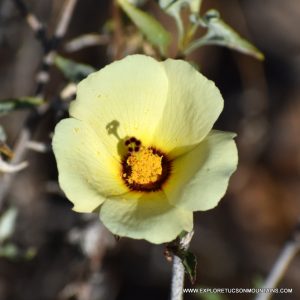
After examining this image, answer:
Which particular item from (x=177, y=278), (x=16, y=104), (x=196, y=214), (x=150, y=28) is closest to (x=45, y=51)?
(x=16, y=104)

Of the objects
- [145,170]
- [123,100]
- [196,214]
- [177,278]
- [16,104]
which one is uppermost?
[123,100]

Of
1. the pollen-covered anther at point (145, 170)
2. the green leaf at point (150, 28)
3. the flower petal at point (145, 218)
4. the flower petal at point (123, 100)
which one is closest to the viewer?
the flower petal at point (145, 218)

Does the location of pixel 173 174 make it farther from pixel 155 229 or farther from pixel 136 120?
pixel 155 229

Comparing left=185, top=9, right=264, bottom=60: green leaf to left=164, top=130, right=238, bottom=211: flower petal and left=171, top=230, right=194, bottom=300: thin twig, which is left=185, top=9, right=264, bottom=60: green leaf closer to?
left=164, top=130, right=238, bottom=211: flower petal

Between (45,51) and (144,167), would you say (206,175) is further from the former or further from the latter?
(45,51)

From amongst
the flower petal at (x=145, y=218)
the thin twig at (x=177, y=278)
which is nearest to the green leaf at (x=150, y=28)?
the flower petal at (x=145, y=218)

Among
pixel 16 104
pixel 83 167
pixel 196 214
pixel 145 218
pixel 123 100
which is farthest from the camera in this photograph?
pixel 196 214

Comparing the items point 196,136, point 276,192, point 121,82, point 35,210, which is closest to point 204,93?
point 196,136

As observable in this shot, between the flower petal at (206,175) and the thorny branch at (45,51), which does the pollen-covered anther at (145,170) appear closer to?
the flower petal at (206,175)
